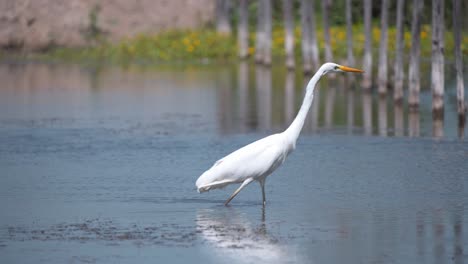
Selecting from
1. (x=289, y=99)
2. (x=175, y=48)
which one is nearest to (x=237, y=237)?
(x=289, y=99)

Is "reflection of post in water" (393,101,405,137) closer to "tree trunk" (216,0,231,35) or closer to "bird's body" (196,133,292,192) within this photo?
"bird's body" (196,133,292,192)

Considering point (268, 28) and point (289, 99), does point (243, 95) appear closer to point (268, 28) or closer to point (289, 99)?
point (289, 99)

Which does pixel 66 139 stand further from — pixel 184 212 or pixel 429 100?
pixel 429 100

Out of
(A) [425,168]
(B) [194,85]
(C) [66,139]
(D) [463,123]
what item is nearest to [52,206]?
(A) [425,168]

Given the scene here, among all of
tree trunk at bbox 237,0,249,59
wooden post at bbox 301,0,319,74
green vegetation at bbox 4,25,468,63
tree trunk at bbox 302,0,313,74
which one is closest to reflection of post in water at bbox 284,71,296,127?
tree trunk at bbox 302,0,313,74

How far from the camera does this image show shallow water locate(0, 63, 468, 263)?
31.2 ft

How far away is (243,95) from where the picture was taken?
26781 mm

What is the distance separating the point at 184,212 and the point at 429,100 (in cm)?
1468

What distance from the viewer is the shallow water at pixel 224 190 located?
950 centimetres

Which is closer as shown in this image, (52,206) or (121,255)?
(121,255)

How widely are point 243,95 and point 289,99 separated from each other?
60.8 inches

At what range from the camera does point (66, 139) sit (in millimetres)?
18188

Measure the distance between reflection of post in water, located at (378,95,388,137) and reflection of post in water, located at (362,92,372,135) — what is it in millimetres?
210

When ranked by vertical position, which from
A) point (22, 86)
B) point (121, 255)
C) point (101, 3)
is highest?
point (101, 3)
